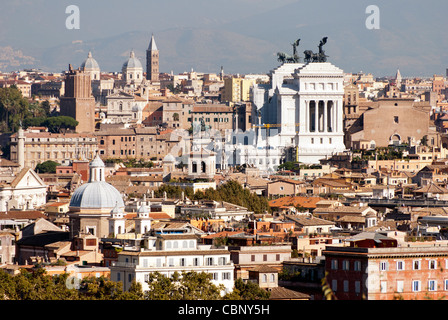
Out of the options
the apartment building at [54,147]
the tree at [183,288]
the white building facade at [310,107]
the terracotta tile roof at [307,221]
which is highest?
the white building facade at [310,107]

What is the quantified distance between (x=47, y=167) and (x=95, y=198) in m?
52.2

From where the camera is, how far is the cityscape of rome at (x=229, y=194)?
34.0 meters

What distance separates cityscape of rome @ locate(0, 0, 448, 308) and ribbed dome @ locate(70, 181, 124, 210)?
2.1 inches

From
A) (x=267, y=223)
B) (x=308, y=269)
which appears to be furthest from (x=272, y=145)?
(x=308, y=269)

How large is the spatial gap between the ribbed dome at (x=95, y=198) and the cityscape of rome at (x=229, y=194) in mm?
53

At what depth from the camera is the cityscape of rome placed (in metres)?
34.0

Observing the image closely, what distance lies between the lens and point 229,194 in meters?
66.1

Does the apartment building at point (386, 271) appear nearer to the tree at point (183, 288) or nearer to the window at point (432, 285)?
the window at point (432, 285)

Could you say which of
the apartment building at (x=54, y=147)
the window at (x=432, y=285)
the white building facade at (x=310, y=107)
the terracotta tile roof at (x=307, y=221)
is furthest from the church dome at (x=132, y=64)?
the window at (x=432, y=285)

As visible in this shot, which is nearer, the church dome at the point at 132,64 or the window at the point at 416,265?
the window at the point at 416,265

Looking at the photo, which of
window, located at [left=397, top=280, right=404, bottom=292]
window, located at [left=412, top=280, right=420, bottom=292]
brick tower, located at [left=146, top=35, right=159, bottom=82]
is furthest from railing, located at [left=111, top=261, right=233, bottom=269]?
brick tower, located at [left=146, top=35, right=159, bottom=82]

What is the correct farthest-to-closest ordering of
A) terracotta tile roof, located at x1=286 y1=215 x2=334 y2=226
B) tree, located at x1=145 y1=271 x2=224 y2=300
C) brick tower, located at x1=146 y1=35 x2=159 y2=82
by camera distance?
brick tower, located at x1=146 y1=35 x2=159 y2=82, terracotta tile roof, located at x1=286 y1=215 x2=334 y2=226, tree, located at x1=145 y1=271 x2=224 y2=300

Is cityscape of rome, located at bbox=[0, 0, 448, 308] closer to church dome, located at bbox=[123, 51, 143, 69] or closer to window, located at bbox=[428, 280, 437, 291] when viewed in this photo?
window, located at bbox=[428, 280, 437, 291]

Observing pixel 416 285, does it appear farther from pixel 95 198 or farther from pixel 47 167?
pixel 47 167
